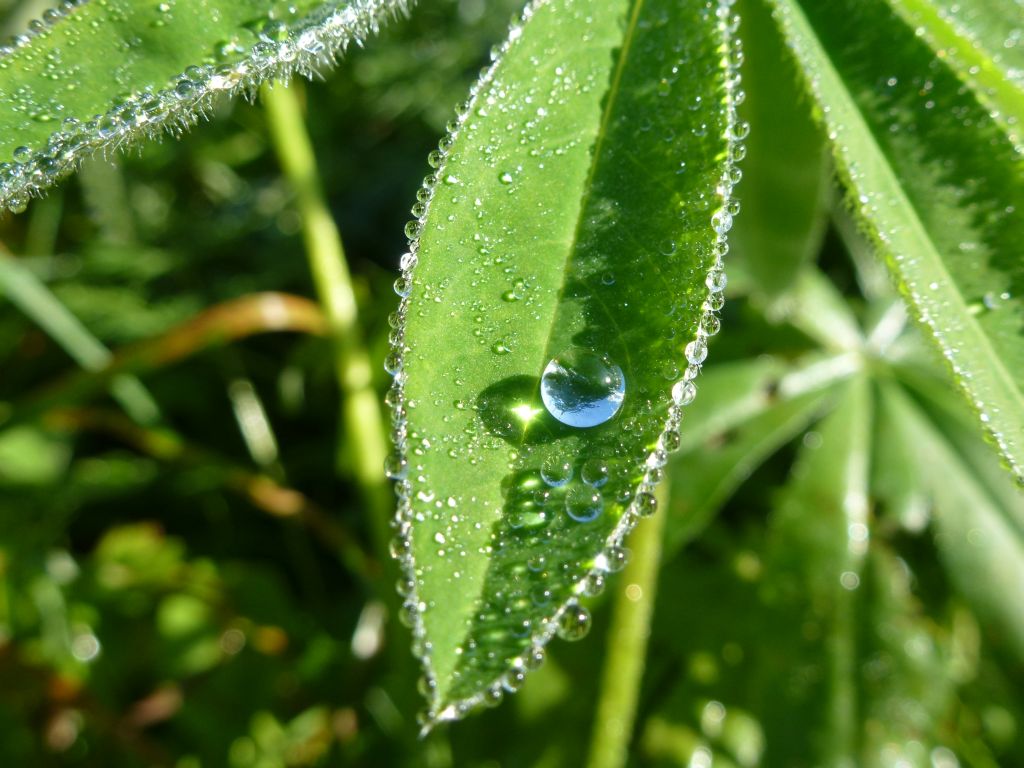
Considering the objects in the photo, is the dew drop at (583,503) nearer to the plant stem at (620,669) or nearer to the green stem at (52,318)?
the plant stem at (620,669)

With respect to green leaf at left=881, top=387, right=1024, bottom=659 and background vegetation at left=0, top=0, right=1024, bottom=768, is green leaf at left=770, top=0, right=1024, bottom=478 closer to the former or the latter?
background vegetation at left=0, top=0, right=1024, bottom=768

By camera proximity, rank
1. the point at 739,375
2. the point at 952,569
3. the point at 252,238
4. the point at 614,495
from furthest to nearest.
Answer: the point at 252,238 → the point at 739,375 → the point at 952,569 → the point at 614,495

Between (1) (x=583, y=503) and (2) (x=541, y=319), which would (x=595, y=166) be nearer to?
(2) (x=541, y=319)

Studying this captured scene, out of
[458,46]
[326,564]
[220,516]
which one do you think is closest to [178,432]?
[220,516]

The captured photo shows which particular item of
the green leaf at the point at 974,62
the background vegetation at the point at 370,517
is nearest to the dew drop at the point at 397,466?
the green leaf at the point at 974,62

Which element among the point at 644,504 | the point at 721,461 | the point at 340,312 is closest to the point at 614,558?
the point at 644,504

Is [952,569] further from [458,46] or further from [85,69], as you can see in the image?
[458,46]
